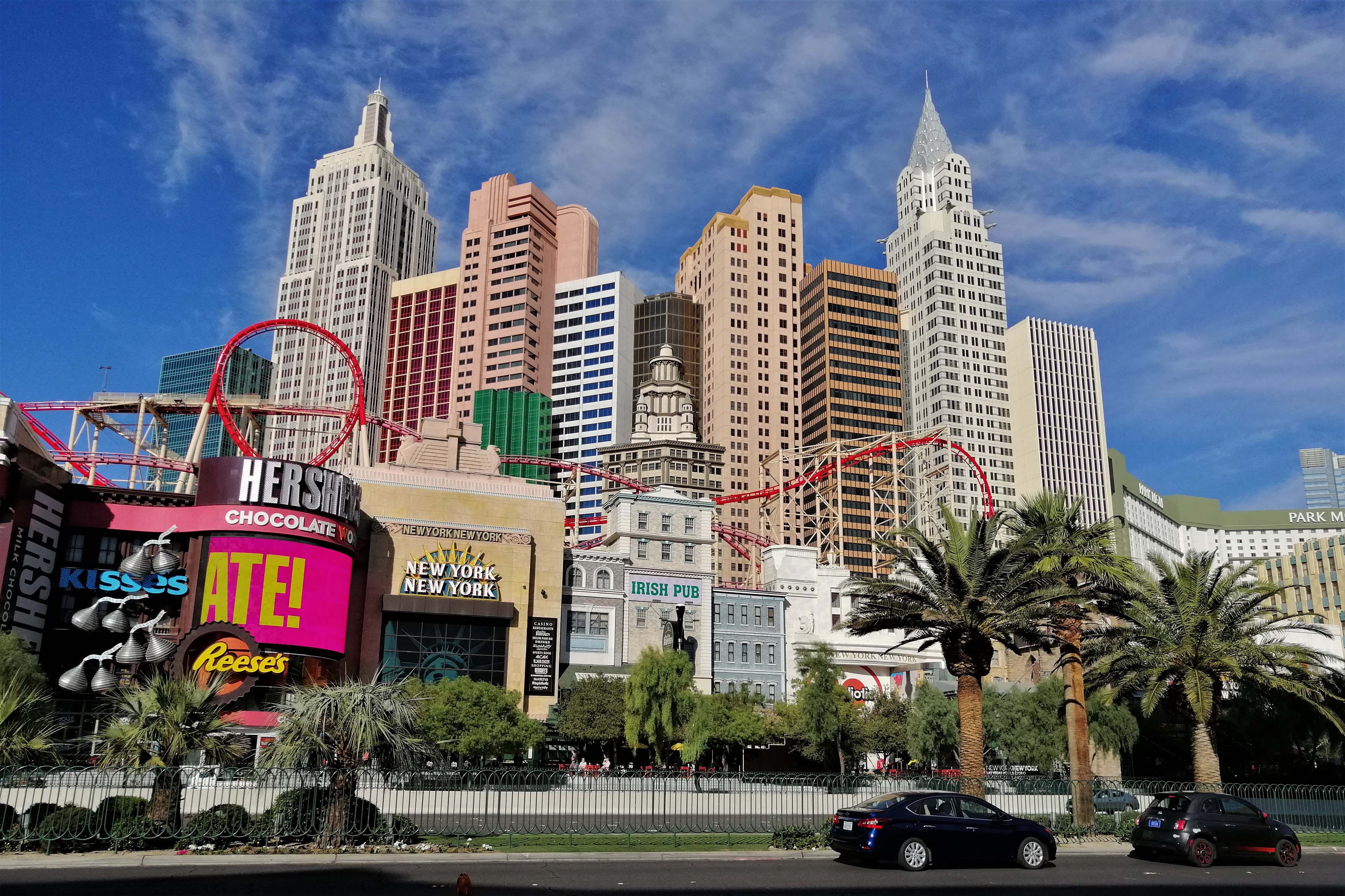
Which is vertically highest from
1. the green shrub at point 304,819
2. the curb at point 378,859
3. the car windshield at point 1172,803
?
the car windshield at point 1172,803

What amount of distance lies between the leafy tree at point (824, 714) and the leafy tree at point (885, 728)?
40.9 inches

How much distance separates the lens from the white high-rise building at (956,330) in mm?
173375

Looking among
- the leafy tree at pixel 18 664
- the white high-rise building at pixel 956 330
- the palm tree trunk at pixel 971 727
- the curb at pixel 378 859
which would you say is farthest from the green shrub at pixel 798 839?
the white high-rise building at pixel 956 330

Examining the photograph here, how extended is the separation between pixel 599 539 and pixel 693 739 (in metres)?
52.5

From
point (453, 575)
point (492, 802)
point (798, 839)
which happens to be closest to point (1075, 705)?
point (798, 839)

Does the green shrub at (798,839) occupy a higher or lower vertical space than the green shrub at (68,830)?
lower

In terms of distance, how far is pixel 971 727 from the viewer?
33594 millimetres

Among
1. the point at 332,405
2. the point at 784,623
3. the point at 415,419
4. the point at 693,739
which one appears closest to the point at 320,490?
the point at 693,739

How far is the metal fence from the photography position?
2414cm

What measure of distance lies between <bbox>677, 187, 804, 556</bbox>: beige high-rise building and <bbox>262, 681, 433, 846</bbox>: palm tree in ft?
470

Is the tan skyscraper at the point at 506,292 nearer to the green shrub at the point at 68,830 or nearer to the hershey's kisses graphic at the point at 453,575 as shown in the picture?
the hershey's kisses graphic at the point at 453,575

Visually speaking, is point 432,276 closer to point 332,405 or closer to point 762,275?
point 332,405

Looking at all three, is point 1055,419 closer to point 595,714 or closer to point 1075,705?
point 595,714

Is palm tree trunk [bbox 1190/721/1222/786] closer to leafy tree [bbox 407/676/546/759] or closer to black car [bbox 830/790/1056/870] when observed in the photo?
black car [bbox 830/790/1056/870]
